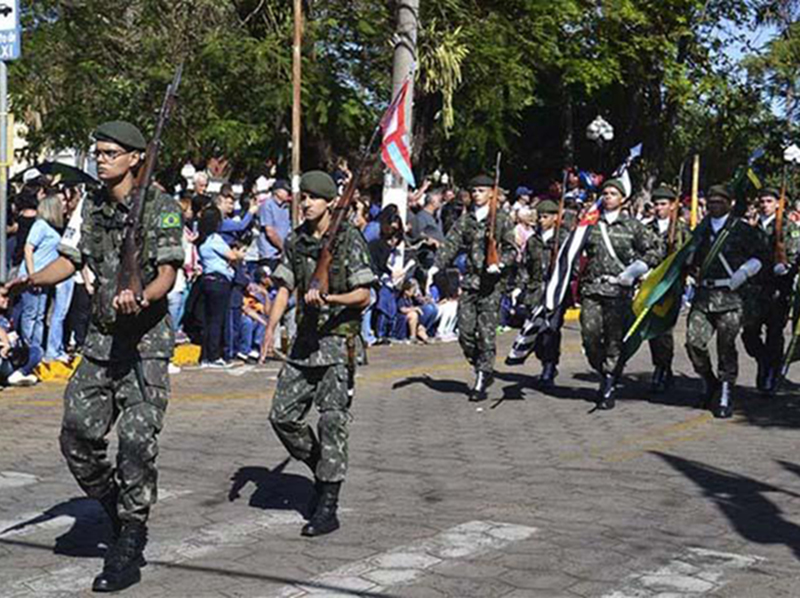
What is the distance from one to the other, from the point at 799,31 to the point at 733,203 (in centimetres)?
2284

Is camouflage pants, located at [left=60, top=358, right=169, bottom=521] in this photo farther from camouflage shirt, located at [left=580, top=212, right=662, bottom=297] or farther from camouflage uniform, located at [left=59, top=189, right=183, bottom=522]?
camouflage shirt, located at [left=580, top=212, right=662, bottom=297]

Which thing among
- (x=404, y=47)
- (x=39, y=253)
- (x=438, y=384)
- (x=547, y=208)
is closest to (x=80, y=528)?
(x=39, y=253)

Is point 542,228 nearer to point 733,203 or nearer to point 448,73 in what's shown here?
point 733,203

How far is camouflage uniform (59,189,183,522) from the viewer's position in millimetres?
6633

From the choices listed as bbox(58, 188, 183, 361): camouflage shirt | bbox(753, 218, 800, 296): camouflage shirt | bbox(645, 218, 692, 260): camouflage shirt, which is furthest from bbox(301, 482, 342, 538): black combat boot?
bbox(645, 218, 692, 260): camouflage shirt

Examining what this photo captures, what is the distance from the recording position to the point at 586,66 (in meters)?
30.2

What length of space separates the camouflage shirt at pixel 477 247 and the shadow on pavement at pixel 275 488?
4060mm

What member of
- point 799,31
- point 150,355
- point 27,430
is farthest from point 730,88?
point 150,355

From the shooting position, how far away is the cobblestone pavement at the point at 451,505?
668 cm

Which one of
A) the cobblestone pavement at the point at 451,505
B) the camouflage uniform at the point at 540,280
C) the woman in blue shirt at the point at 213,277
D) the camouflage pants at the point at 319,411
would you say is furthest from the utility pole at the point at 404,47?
the camouflage pants at the point at 319,411

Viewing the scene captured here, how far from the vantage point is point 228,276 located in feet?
50.2

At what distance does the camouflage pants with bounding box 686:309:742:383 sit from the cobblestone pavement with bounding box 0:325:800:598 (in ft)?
1.45

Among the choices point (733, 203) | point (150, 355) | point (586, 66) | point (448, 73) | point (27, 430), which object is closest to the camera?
point (150, 355)

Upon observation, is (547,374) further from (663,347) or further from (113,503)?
(113,503)
